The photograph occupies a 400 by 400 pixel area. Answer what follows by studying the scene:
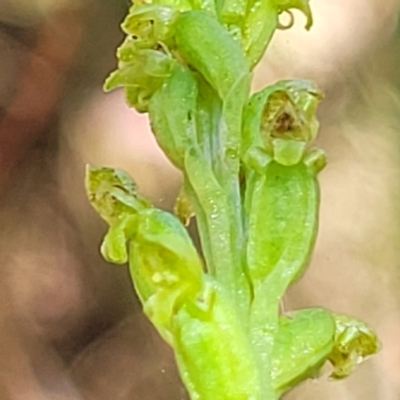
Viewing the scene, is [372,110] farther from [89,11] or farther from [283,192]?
[283,192]

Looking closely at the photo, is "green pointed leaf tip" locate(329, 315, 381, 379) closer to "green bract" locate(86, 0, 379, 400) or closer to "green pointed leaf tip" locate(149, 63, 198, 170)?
"green bract" locate(86, 0, 379, 400)

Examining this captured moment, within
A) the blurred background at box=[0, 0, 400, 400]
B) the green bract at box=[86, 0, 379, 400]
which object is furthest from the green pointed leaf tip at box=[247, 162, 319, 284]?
the blurred background at box=[0, 0, 400, 400]

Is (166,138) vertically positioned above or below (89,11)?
below

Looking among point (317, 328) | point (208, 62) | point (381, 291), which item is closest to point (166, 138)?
point (208, 62)

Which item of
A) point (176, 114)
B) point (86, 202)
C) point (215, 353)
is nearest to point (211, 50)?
point (176, 114)

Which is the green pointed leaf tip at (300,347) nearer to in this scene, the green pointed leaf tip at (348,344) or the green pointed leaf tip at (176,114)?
the green pointed leaf tip at (348,344)

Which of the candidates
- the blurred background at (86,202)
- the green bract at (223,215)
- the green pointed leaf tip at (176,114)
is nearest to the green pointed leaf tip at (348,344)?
the green bract at (223,215)
